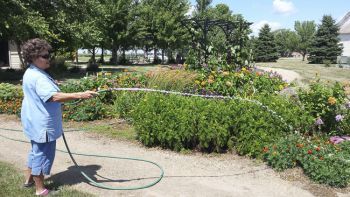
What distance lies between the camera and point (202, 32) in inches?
508

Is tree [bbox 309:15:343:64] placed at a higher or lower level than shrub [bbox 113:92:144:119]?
higher

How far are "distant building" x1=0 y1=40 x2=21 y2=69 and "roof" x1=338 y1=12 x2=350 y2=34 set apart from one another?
40.0 m

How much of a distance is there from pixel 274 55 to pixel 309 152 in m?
44.9

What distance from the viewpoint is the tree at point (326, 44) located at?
42.5 meters

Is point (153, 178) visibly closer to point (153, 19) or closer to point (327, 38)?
point (153, 19)

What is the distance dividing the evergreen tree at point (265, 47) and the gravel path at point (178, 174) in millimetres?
43669

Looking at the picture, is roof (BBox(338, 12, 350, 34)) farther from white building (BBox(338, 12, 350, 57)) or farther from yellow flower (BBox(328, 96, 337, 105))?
yellow flower (BBox(328, 96, 337, 105))

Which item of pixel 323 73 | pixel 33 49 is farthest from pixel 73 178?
pixel 323 73

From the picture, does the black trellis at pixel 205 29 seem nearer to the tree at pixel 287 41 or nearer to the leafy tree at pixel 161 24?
the leafy tree at pixel 161 24

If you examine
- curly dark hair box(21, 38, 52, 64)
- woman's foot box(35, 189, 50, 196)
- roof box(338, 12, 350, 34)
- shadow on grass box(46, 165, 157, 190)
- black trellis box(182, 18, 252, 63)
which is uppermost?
roof box(338, 12, 350, 34)

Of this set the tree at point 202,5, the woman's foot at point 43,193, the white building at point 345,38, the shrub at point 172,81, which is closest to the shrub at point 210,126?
the woman's foot at point 43,193

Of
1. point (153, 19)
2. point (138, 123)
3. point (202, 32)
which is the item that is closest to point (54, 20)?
point (202, 32)

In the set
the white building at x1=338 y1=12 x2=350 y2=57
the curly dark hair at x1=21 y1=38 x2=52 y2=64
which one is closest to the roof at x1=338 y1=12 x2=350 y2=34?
the white building at x1=338 y1=12 x2=350 y2=57

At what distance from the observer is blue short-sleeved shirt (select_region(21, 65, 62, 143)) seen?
4012mm
